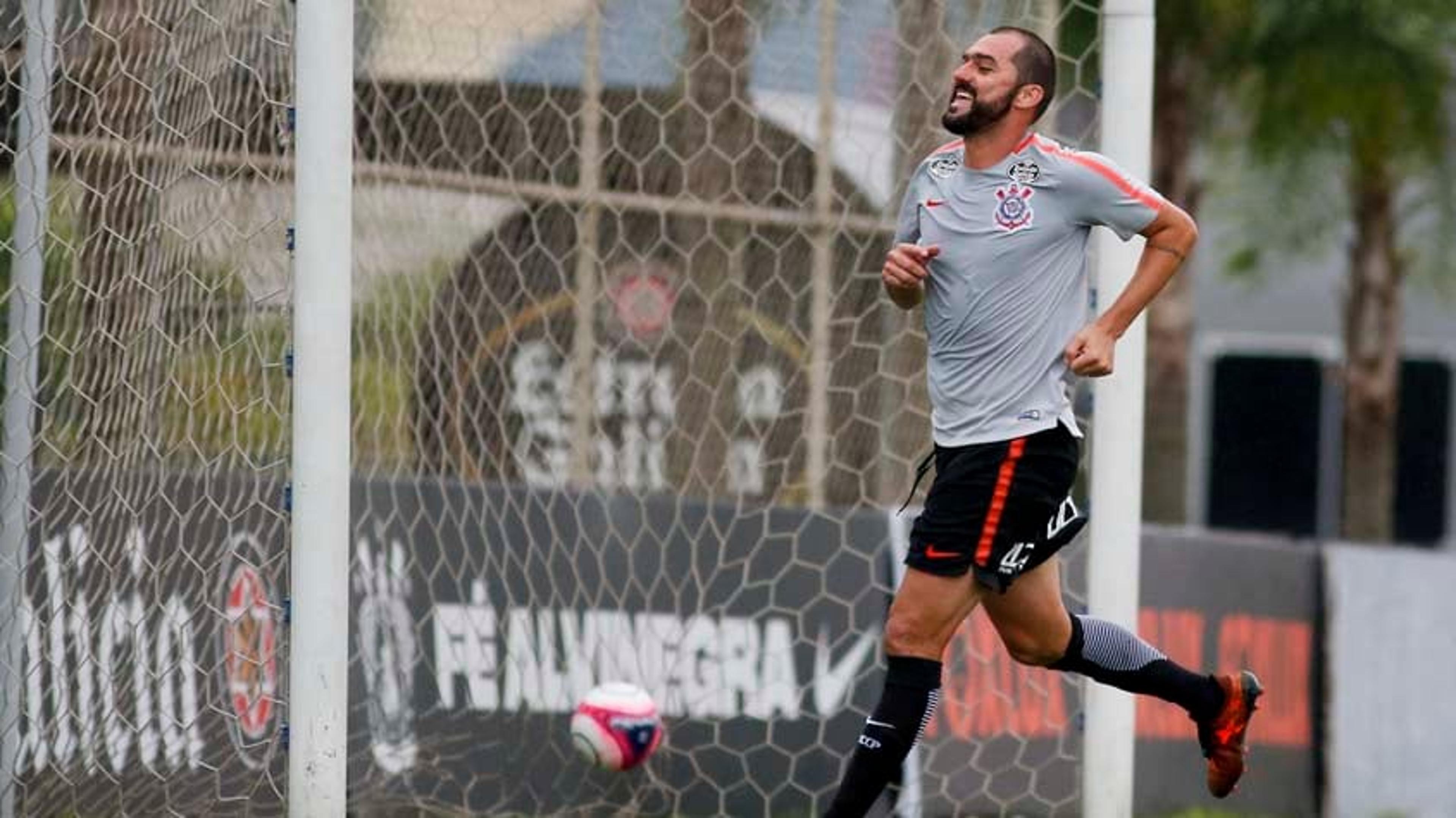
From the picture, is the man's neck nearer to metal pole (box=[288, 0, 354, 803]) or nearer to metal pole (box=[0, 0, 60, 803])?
metal pole (box=[288, 0, 354, 803])

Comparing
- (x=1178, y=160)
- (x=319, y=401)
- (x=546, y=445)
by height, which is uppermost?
(x=1178, y=160)

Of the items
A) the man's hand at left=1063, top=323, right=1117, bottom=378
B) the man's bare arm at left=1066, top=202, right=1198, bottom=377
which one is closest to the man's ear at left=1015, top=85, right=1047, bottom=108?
the man's bare arm at left=1066, top=202, right=1198, bottom=377

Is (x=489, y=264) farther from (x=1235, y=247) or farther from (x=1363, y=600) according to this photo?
(x=1235, y=247)

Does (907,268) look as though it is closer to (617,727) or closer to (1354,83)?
(617,727)

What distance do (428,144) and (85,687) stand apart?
2.21 meters

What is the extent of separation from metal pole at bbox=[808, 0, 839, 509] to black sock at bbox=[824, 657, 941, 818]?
2874 millimetres

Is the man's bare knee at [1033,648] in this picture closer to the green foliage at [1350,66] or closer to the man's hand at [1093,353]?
the man's hand at [1093,353]

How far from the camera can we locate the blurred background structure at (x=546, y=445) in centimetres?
677

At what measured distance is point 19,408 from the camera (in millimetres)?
7121

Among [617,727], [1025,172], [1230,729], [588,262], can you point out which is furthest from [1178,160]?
[1025,172]

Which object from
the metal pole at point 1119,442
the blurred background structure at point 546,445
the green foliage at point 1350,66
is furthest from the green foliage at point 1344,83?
the metal pole at point 1119,442

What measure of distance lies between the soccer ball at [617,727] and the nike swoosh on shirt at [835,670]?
4.33 ft

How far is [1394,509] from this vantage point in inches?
997

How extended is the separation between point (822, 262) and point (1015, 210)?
3.02 meters
